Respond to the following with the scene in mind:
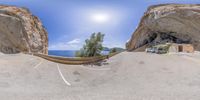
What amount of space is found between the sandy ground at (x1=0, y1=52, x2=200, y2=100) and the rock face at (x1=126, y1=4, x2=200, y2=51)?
30070 mm

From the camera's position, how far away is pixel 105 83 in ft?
45.8

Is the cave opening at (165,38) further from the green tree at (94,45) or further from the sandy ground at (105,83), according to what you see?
the sandy ground at (105,83)

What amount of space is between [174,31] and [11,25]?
33179mm

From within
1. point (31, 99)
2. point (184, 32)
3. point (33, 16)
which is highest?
point (33, 16)

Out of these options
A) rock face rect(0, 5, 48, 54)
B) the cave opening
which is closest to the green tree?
rock face rect(0, 5, 48, 54)

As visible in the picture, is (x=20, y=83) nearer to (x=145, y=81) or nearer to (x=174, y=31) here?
(x=145, y=81)

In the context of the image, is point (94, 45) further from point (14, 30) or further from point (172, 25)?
point (172, 25)

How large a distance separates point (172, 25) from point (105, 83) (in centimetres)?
3907

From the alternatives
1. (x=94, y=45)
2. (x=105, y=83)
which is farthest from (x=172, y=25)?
(x=105, y=83)

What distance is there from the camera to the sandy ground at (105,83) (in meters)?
9.96

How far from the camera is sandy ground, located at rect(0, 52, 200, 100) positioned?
9.96 m

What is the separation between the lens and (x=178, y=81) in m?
13.6

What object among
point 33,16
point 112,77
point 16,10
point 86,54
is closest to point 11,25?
point 16,10

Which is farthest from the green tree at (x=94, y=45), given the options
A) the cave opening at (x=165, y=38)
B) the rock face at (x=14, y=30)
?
the cave opening at (x=165, y=38)
